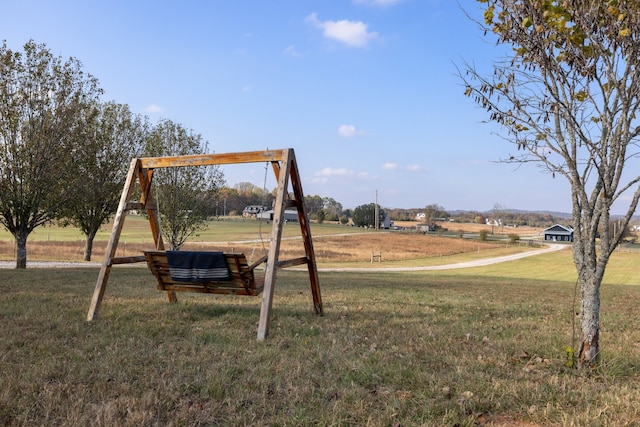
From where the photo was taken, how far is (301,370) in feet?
13.3

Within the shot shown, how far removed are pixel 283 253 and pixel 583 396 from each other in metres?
39.0

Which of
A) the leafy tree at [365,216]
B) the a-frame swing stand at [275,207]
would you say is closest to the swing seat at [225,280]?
the a-frame swing stand at [275,207]

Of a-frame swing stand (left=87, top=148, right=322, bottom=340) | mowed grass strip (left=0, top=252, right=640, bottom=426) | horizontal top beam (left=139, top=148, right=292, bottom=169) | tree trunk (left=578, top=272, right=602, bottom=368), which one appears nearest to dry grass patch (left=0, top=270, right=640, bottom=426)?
mowed grass strip (left=0, top=252, right=640, bottom=426)

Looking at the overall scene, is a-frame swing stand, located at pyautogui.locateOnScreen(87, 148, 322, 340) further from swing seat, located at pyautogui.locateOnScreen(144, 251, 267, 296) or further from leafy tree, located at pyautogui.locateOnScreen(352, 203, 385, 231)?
leafy tree, located at pyautogui.locateOnScreen(352, 203, 385, 231)

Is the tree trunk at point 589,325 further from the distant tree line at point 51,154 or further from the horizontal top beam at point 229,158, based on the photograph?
the distant tree line at point 51,154

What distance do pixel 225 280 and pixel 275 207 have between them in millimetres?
1168

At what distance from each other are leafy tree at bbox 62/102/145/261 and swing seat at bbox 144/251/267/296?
14.2 metres

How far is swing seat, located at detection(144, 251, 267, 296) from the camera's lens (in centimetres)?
570

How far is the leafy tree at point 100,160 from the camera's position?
750 inches

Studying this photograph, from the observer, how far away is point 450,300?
9.35 metres

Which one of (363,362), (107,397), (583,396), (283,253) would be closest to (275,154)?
(363,362)

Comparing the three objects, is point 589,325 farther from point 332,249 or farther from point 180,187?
point 332,249

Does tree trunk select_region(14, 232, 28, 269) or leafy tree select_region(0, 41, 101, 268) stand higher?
leafy tree select_region(0, 41, 101, 268)

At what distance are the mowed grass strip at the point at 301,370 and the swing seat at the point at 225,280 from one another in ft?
1.55
